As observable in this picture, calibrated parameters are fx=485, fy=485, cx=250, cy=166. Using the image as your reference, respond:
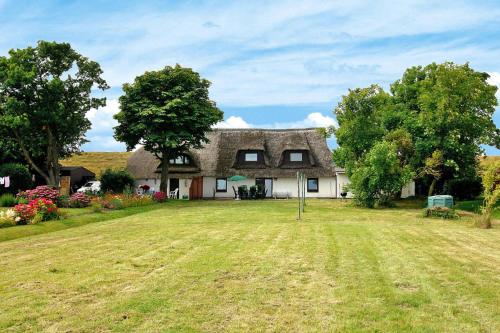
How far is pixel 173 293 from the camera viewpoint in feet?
29.7

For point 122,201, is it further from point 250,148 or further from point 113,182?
point 250,148

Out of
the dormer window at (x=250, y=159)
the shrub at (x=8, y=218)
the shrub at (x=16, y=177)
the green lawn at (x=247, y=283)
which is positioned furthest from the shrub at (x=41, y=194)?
the dormer window at (x=250, y=159)

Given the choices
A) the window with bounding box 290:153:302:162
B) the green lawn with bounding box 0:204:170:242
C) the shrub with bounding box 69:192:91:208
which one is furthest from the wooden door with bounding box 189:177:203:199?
the shrub with bounding box 69:192:91:208

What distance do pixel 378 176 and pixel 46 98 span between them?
26219mm

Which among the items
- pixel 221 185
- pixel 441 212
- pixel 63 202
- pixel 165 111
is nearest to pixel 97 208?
pixel 63 202

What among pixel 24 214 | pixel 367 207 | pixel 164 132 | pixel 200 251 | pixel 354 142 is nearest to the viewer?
pixel 200 251

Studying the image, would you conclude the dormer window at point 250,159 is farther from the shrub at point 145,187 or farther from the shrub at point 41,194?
the shrub at point 41,194

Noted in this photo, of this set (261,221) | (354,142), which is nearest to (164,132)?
(354,142)

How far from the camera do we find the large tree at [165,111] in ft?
133

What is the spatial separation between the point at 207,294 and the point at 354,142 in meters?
31.2

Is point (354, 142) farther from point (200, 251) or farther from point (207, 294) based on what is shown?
point (207, 294)

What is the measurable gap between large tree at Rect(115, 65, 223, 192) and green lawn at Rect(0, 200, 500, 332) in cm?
2337

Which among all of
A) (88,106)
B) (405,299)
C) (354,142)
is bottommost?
(405,299)

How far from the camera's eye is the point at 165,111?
40094 millimetres
